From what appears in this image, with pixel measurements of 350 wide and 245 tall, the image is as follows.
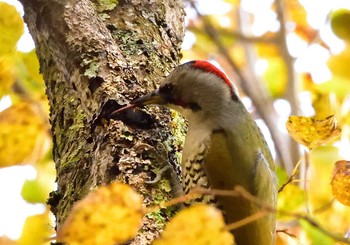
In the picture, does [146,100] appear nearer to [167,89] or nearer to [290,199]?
[167,89]

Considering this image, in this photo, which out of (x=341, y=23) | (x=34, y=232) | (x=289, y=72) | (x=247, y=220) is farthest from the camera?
(x=289, y=72)

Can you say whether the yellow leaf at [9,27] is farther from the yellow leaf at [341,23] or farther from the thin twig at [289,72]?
the thin twig at [289,72]

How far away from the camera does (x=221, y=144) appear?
2.95 meters

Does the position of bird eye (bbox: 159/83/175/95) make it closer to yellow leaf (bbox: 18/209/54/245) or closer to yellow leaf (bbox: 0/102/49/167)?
yellow leaf (bbox: 18/209/54/245)

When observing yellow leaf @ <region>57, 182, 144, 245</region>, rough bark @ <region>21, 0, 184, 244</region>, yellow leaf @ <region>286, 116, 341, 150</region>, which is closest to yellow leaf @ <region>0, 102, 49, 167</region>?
rough bark @ <region>21, 0, 184, 244</region>

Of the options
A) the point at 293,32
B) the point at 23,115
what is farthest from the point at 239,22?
the point at 23,115

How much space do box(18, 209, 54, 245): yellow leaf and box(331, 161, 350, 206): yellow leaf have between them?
1.01 meters

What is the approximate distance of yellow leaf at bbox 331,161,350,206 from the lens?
7.72ft

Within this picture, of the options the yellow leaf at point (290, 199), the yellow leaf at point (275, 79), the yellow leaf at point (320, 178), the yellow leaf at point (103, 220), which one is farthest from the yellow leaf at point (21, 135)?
the yellow leaf at point (275, 79)

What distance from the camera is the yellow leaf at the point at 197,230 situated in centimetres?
170

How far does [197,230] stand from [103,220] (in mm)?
250

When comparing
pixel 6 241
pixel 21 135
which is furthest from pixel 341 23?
pixel 6 241

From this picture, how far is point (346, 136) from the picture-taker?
3.95m

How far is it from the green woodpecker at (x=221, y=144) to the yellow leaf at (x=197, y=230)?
41.2 inches
